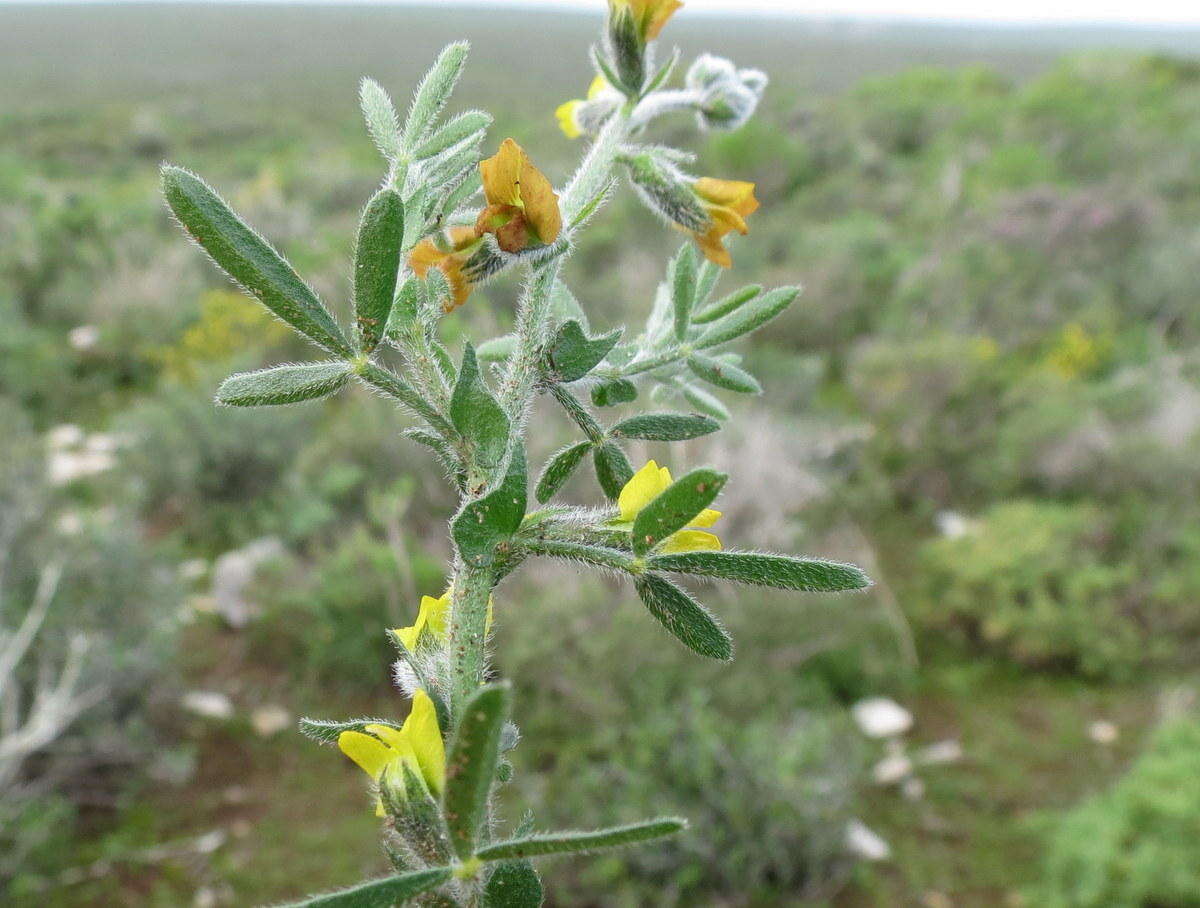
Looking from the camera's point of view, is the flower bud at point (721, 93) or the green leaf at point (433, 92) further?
the flower bud at point (721, 93)

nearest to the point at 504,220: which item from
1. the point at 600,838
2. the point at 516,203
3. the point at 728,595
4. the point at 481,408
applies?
the point at 516,203

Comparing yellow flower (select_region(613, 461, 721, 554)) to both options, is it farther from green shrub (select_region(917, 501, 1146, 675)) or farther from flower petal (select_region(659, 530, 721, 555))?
green shrub (select_region(917, 501, 1146, 675))

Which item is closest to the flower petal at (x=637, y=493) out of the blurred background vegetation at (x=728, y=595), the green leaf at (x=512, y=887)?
the green leaf at (x=512, y=887)

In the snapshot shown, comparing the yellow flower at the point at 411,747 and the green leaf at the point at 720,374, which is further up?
the green leaf at the point at 720,374

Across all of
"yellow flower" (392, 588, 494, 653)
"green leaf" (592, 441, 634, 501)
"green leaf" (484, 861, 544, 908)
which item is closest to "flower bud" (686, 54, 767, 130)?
"green leaf" (592, 441, 634, 501)

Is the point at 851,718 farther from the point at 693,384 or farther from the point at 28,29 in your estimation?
the point at 28,29

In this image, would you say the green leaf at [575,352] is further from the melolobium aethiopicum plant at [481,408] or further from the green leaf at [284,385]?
the green leaf at [284,385]

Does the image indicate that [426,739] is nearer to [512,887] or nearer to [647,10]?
[512,887]

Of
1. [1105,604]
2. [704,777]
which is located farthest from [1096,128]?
[704,777]
